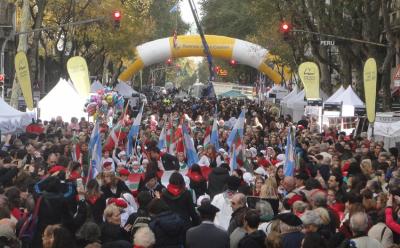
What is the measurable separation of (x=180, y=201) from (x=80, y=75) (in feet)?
74.1

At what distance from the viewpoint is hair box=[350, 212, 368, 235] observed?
8773 millimetres

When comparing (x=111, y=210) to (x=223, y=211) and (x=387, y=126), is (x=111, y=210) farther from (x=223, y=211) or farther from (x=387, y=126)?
(x=387, y=126)

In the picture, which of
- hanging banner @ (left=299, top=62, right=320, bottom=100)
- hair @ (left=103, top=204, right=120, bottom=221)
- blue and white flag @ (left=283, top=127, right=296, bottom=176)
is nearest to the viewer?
hair @ (left=103, top=204, right=120, bottom=221)

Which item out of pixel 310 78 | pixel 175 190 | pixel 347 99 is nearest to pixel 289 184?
pixel 175 190

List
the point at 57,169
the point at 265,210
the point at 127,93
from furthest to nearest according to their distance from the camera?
the point at 127,93 < the point at 57,169 < the point at 265,210

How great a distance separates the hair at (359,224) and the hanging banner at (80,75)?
24612 mm

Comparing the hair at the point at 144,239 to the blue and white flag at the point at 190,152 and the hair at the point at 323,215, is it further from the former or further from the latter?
the blue and white flag at the point at 190,152

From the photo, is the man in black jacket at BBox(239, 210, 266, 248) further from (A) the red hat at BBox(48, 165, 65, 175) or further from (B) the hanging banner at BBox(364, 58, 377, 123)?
(B) the hanging banner at BBox(364, 58, 377, 123)

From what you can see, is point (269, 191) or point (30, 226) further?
point (269, 191)

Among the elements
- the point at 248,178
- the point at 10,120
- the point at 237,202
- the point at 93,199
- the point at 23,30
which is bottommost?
the point at 248,178

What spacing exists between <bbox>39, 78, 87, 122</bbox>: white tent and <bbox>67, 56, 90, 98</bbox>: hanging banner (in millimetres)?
277

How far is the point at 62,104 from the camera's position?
32594 mm

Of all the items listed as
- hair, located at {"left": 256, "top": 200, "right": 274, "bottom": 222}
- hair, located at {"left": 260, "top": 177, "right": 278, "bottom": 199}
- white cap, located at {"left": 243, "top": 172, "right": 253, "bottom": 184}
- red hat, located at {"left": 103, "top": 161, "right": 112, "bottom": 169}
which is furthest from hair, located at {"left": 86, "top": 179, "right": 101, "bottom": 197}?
white cap, located at {"left": 243, "top": 172, "right": 253, "bottom": 184}

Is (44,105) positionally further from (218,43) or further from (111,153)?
(218,43)
